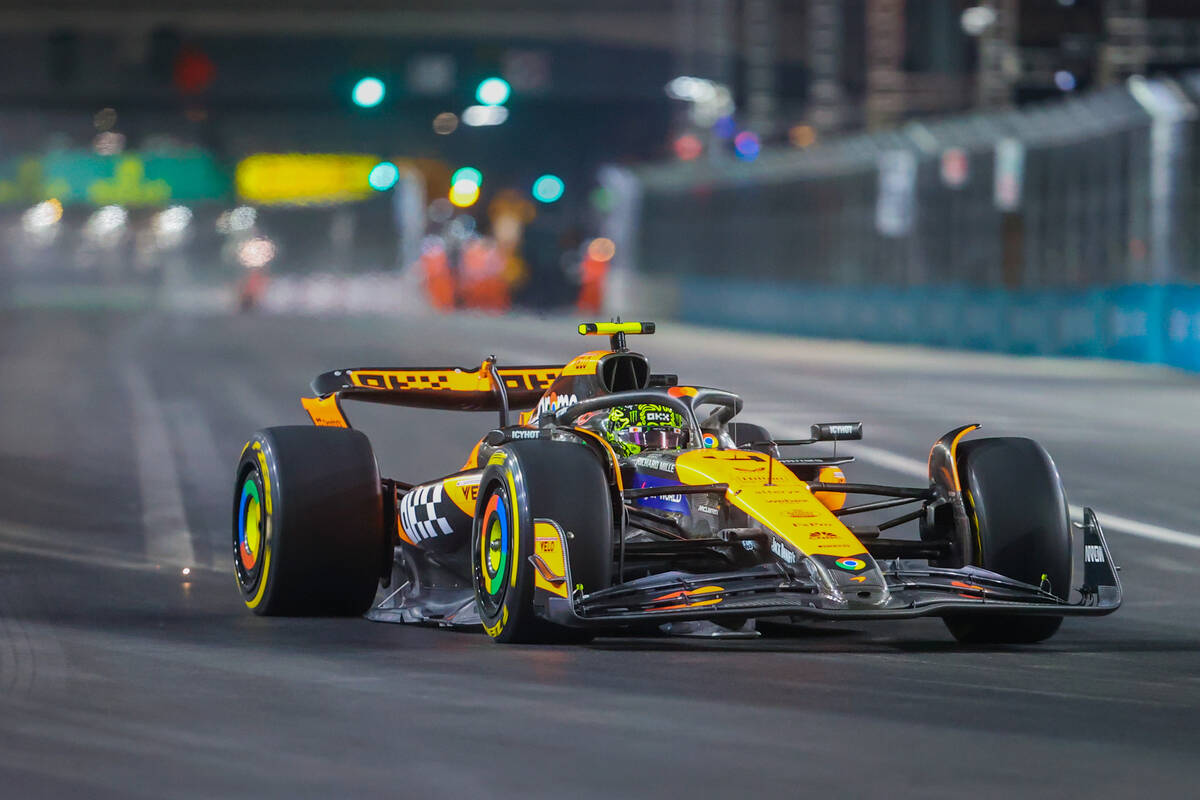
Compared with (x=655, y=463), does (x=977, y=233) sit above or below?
above

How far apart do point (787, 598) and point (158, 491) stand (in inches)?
314

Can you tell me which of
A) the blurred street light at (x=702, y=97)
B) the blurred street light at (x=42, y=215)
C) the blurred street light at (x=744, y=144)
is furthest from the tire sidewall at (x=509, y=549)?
the blurred street light at (x=42, y=215)

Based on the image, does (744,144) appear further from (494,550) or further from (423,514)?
(494,550)

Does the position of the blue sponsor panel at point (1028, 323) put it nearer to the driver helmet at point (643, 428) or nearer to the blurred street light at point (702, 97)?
the blurred street light at point (702, 97)

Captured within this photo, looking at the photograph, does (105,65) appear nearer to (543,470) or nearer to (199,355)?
(199,355)

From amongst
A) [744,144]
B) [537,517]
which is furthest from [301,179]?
[537,517]

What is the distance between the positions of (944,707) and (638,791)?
155 cm

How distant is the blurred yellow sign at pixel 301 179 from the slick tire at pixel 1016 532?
73738 mm

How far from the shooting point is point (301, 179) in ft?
271

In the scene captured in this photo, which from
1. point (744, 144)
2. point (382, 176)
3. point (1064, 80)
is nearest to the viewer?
point (1064, 80)

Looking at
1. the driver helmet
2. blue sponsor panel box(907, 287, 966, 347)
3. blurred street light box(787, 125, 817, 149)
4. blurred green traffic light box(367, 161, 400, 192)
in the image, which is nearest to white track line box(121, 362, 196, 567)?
the driver helmet

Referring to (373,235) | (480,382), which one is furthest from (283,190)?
(480,382)

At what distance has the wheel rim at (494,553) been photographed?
8516 millimetres

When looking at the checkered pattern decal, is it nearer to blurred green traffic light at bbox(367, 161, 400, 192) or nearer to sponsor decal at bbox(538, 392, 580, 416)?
sponsor decal at bbox(538, 392, 580, 416)
